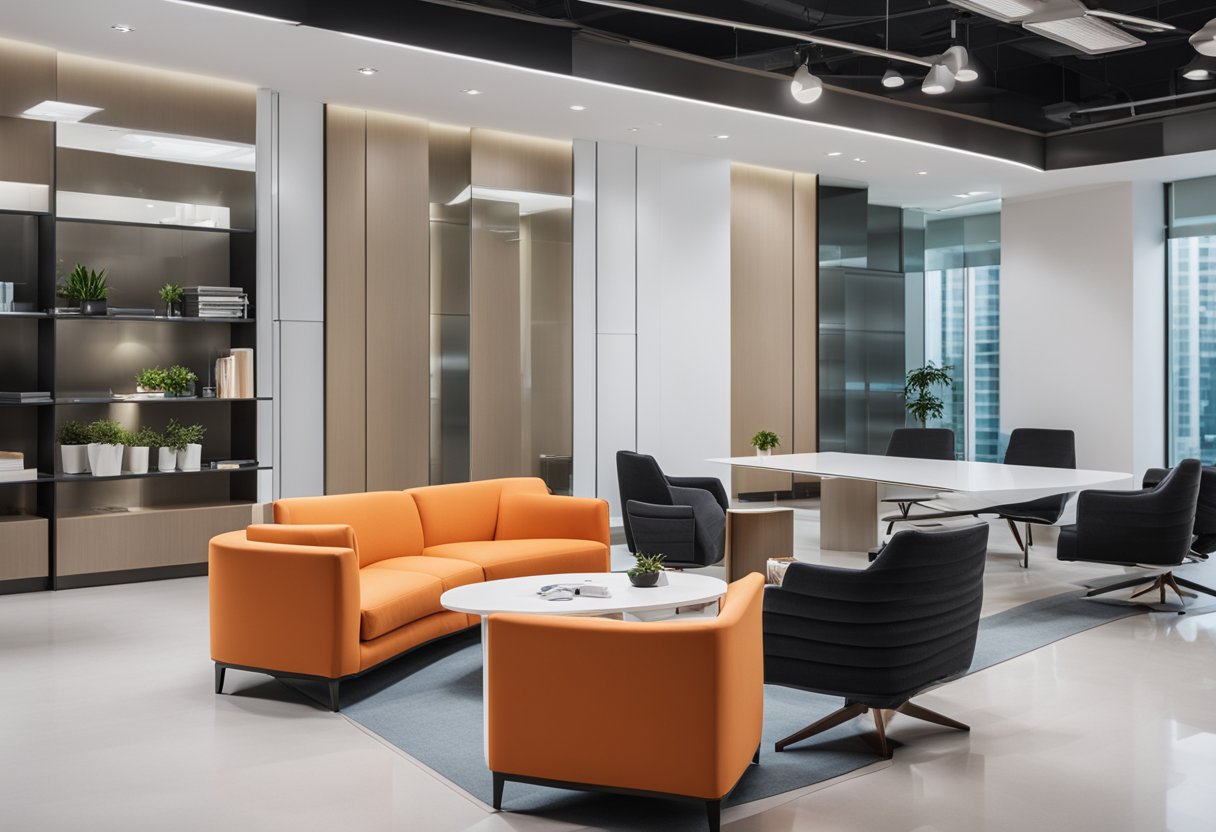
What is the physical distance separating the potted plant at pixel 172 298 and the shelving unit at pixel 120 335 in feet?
0.28

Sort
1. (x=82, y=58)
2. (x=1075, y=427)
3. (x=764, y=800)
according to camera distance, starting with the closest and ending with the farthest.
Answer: (x=764, y=800) → (x=82, y=58) → (x=1075, y=427)

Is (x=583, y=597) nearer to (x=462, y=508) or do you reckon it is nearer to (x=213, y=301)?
(x=462, y=508)

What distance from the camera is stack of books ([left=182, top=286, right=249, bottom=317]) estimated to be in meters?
7.56

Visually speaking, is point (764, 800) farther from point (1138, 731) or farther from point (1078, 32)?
point (1078, 32)

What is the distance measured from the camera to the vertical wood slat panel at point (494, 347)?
9.20 meters

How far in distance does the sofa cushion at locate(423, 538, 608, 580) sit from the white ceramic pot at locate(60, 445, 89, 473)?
2753 millimetres

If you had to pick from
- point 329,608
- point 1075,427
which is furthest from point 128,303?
point 1075,427

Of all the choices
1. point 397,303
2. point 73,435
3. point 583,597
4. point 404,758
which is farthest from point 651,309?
point 404,758

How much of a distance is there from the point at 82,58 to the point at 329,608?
4.97m

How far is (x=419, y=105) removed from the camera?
8.30m

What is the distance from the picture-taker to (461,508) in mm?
6609

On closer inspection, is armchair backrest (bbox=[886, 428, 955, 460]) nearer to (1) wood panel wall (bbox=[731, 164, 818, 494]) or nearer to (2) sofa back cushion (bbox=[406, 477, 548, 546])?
(1) wood panel wall (bbox=[731, 164, 818, 494])

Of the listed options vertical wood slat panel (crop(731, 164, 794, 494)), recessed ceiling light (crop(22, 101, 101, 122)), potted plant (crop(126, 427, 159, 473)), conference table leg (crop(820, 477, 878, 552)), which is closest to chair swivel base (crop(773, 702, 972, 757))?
conference table leg (crop(820, 477, 878, 552))

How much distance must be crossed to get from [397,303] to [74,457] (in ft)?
9.09
